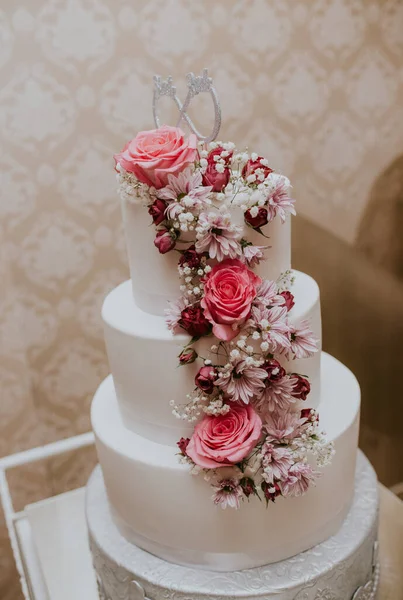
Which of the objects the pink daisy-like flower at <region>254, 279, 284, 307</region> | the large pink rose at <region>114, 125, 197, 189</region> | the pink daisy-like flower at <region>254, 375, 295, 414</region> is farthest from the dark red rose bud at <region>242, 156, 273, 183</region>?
the pink daisy-like flower at <region>254, 375, 295, 414</region>

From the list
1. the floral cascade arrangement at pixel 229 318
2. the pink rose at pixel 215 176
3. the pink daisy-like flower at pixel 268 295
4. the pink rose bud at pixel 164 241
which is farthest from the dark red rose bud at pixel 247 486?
the pink rose at pixel 215 176

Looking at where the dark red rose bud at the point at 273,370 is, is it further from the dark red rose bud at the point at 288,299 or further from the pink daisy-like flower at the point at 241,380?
the dark red rose bud at the point at 288,299

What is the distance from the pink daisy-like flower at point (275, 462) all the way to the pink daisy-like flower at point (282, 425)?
0.03 metres

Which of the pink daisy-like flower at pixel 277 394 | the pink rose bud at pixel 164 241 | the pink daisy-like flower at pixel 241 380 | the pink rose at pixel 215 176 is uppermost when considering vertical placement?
the pink rose at pixel 215 176

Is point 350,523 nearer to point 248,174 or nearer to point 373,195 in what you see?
point 248,174

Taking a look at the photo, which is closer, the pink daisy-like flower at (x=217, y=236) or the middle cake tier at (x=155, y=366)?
the pink daisy-like flower at (x=217, y=236)

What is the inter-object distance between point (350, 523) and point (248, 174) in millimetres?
911

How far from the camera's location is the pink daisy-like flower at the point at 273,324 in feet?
4.20

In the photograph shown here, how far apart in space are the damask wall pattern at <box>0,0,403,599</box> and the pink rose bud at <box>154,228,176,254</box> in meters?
1.05

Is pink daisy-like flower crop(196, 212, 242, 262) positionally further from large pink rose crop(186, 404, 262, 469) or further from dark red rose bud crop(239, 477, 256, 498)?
dark red rose bud crop(239, 477, 256, 498)

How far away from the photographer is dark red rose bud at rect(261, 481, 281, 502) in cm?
130

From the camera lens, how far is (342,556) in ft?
4.77

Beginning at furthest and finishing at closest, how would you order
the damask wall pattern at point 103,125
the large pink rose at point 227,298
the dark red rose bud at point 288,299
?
1. the damask wall pattern at point 103,125
2. the dark red rose bud at point 288,299
3. the large pink rose at point 227,298

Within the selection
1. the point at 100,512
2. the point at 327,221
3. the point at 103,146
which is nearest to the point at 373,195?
Result: the point at 327,221
